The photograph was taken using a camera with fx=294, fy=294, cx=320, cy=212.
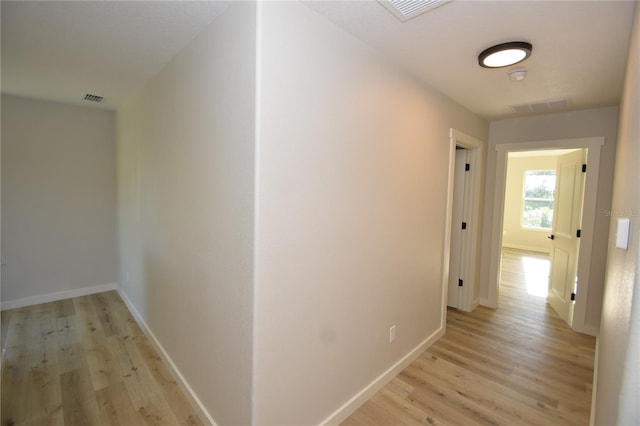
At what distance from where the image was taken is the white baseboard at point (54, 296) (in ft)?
11.3

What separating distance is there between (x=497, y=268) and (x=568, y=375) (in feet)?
5.01

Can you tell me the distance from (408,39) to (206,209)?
162 centimetres

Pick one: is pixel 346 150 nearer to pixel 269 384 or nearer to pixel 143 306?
pixel 269 384

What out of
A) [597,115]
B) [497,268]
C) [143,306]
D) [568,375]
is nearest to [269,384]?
[143,306]

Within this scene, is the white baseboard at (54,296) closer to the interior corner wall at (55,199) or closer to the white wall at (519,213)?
the interior corner wall at (55,199)

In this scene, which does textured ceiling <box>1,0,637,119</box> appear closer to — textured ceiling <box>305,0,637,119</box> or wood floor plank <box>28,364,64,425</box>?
textured ceiling <box>305,0,637,119</box>

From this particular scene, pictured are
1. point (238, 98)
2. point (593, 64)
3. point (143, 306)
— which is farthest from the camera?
point (143, 306)

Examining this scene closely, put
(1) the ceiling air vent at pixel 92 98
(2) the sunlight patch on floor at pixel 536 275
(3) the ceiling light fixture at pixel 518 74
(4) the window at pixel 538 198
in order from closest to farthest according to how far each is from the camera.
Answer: (3) the ceiling light fixture at pixel 518 74, (1) the ceiling air vent at pixel 92 98, (2) the sunlight patch on floor at pixel 536 275, (4) the window at pixel 538 198

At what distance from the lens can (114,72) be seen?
8.25 feet

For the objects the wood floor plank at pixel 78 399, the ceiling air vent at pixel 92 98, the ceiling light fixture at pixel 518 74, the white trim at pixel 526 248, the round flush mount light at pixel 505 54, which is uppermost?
the ceiling air vent at pixel 92 98

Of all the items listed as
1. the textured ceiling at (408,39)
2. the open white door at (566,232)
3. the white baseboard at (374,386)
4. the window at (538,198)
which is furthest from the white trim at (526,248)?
the white baseboard at (374,386)

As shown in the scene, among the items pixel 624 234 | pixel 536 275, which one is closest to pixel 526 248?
pixel 536 275

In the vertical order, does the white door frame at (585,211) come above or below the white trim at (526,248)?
above

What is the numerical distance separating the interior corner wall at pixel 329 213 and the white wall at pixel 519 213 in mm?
6754
